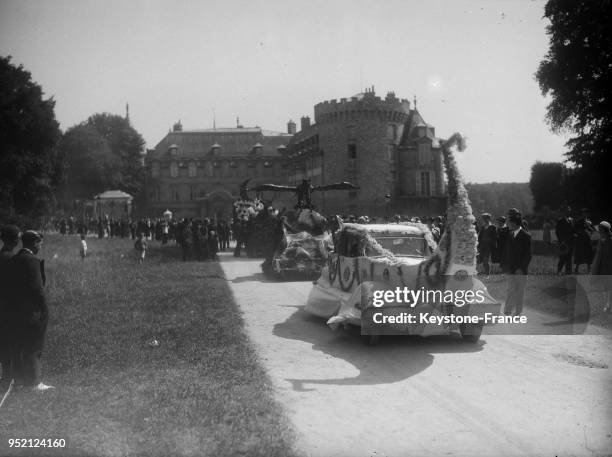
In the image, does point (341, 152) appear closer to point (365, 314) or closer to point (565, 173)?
point (565, 173)

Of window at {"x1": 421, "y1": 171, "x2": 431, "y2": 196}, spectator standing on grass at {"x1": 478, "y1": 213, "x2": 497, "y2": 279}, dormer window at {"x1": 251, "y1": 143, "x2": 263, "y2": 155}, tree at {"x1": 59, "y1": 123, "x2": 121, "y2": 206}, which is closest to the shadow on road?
spectator standing on grass at {"x1": 478, "y1": 213, "x2": 497, "y2": 279}

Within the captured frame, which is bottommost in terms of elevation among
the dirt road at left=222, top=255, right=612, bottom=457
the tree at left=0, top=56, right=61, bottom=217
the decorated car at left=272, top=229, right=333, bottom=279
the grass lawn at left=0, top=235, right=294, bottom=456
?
the dirt road at left=222, top=255, right=612, bottom=457

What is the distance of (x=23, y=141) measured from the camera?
1251 cm

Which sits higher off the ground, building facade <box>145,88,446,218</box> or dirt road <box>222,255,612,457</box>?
building facade <box>145,88,446,218</box>

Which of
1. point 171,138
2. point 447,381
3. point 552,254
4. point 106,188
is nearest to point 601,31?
point 552,254

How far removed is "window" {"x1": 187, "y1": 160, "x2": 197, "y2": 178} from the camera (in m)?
78.4

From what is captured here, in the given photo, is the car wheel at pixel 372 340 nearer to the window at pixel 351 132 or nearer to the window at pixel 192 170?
the window at pixel 351 132

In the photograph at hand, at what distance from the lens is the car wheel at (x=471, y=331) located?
8.52 m

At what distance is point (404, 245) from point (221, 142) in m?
72.6

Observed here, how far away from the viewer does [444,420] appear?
17.9 ft

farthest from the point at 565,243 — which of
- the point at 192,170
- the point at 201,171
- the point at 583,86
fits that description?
the point at 192,170

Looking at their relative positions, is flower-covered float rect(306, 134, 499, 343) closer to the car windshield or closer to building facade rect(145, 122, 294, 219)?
the car windshield

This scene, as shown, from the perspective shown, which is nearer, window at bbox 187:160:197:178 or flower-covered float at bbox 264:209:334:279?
flower-covered float at bbox 264:209:334:279

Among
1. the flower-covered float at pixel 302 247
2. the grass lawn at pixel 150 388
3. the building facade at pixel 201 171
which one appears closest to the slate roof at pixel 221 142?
the building facade at pixel 201 171
